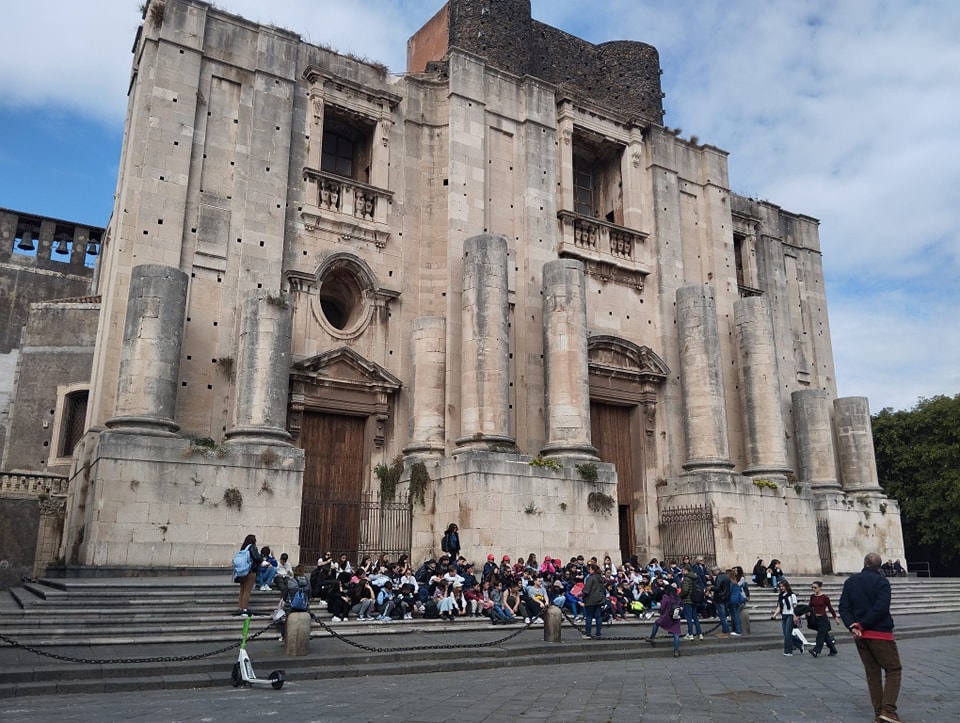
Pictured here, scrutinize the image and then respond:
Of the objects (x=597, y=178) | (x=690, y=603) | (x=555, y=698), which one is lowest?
(x=555, y=698)

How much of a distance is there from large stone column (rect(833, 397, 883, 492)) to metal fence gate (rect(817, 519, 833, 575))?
3085 millimetres

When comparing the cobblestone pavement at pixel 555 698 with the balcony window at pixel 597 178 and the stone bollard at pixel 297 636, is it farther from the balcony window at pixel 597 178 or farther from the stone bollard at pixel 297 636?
the balcony window at pixel 597 178

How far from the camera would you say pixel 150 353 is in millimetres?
16562

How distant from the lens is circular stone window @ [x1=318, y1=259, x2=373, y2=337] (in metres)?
21.1

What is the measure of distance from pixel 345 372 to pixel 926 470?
26123 millimetres

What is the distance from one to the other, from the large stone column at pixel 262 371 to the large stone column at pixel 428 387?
3.52 meters

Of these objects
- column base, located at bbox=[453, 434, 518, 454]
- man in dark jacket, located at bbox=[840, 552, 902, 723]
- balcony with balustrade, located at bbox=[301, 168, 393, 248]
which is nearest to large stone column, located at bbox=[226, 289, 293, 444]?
balcony with balustrade, located at bbox=[301, 168, 393, 248]

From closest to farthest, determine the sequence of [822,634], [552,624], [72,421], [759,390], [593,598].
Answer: [822,634] < [552,624] < [593,598] < [72,421] < [759,390]

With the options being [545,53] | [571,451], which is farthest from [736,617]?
[545,53]

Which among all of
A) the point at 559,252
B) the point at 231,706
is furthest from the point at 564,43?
the point at 231,706

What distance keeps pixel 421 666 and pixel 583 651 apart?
2919 mm

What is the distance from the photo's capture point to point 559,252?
943 inches

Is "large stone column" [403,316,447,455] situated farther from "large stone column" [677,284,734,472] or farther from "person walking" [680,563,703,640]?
"person walking" [680,563,703,640]

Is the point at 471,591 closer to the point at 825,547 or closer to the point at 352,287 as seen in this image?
the point at 352,287
